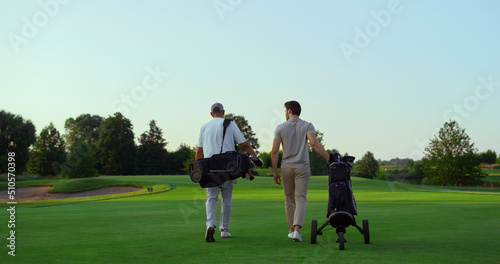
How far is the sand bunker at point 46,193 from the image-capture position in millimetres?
42125

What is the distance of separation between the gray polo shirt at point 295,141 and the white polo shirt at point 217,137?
77 centimetres

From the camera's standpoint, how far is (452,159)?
292ft

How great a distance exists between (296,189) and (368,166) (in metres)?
140

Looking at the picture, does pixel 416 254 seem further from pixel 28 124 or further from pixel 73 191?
pixel 28 124

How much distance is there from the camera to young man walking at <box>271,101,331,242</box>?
867 centimetres

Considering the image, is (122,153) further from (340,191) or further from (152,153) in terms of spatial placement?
(340,191)

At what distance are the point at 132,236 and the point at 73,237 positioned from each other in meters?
1.02

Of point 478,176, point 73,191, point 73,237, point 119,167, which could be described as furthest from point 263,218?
point 119,167

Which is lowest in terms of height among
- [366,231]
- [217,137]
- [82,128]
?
[366,231]

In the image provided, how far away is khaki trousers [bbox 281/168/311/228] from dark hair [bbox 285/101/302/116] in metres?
1.01

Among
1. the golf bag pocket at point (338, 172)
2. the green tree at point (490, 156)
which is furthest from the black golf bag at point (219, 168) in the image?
the green tree at point (490, 156)

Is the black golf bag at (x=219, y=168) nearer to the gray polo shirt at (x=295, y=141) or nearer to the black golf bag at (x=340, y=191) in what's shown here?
the gray polo shirt at (x=295, y=141)

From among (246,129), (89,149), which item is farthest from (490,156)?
(89,149)

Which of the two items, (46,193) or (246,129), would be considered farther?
(246,129)
